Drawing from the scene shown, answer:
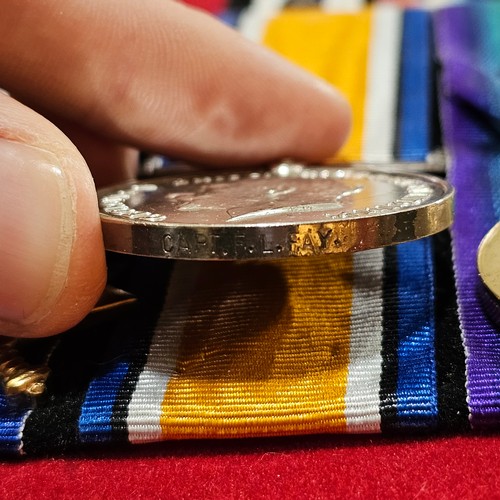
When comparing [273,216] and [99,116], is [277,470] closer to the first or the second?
[273,216]

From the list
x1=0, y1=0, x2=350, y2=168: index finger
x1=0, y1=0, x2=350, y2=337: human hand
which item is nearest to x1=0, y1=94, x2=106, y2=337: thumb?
x1=0, y1=0, x2=350, y2=337: human hand

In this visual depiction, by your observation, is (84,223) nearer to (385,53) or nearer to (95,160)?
(95,160)

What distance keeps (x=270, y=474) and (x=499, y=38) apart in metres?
0.69

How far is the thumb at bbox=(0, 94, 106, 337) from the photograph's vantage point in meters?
0.38

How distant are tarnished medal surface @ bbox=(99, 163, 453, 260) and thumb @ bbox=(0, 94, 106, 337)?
24 mm

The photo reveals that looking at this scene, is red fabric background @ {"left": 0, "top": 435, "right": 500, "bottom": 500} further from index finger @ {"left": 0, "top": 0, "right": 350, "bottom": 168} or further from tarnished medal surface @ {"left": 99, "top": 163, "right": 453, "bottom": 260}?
index finger @ {"left": 0, "top": 0, "right": 350, "bottom": 168}

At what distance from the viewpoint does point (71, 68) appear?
51cm

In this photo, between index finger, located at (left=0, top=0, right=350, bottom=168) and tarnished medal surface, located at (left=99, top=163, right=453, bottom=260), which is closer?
tarnished medal surface, located at (left=99, top=163, right=453, bottom=260)

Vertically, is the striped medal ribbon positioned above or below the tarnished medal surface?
below

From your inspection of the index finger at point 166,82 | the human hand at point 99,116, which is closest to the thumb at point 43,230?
the human hand at point 99,116

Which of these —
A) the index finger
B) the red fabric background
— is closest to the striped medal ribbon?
the red fabric background

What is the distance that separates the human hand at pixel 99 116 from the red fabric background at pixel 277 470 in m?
0.09

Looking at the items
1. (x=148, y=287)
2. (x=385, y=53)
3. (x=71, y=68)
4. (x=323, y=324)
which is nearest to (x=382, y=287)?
(x=323, y=324)

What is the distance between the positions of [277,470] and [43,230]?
0.18 m
